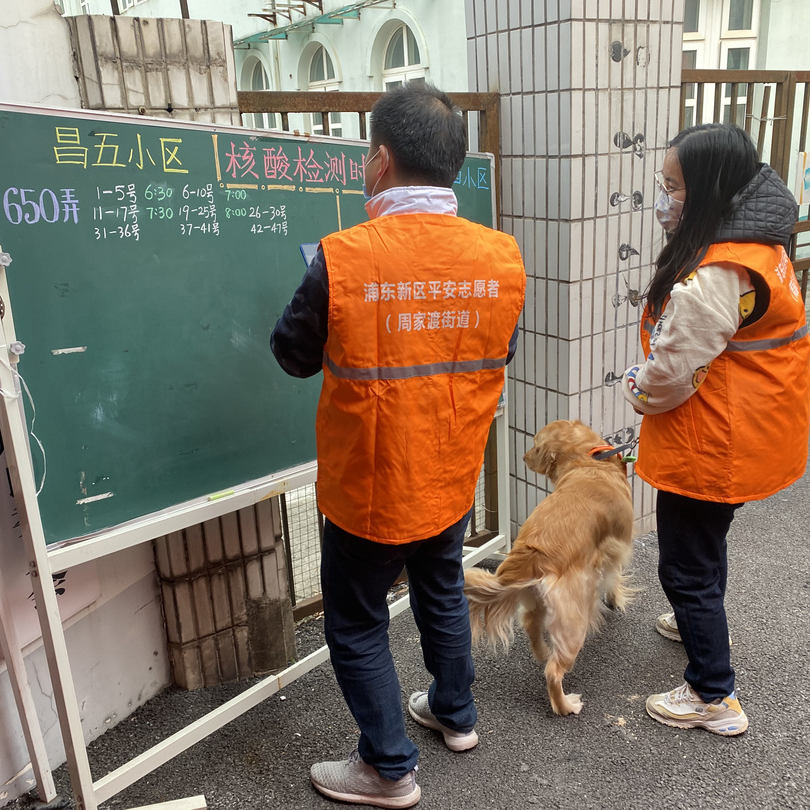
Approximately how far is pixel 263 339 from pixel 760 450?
157 cm

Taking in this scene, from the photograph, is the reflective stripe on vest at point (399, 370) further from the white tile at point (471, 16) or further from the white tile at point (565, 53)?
the white tile at point (471, 16)

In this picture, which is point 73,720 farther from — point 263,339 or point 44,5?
point 44,5

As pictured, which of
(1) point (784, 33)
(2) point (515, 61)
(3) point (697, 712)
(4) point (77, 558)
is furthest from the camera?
(1) point (784, 33)

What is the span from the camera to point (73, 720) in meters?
1.88

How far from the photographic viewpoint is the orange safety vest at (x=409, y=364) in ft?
5.49

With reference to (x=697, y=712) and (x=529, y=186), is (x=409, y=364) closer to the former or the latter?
(x=697, y=712)

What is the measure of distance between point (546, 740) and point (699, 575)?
805mm

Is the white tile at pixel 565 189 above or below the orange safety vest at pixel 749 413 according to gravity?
above

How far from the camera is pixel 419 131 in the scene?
5.57 ft

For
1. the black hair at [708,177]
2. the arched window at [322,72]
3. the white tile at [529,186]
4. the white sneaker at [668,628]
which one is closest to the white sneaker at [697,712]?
the white sneaker at [668,628]

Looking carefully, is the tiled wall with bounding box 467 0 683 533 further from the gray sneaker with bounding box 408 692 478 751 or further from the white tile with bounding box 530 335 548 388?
the gray sneaker with bounding box 408 692 478 751

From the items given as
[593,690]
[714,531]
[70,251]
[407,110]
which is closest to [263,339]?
[70,251]

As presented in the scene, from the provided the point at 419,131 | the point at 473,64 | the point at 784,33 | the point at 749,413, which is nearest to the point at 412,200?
the point at 419,131

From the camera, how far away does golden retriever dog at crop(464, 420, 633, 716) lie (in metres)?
2.49
